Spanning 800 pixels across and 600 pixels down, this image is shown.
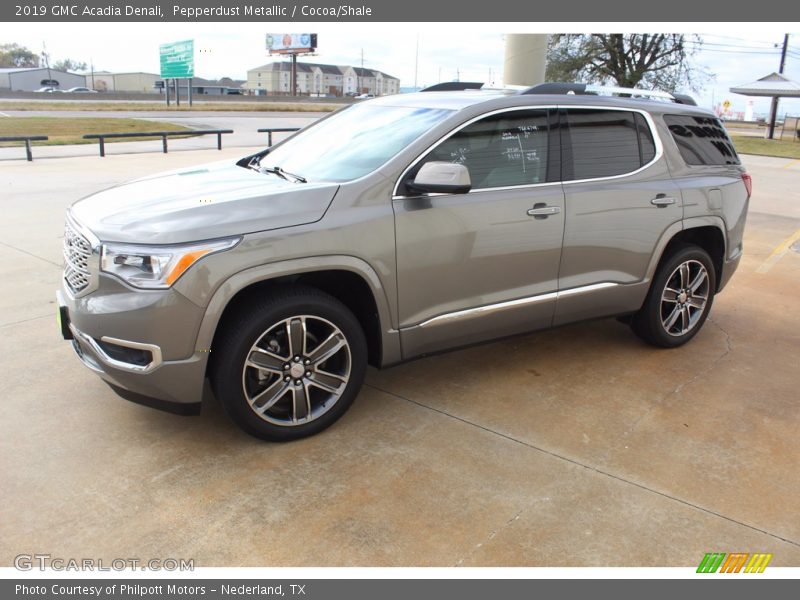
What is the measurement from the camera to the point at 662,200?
4.70 meters

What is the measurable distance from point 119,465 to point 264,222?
55.0 inches

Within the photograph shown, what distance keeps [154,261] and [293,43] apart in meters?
96.9

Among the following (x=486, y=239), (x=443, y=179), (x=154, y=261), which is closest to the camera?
(x=154, y=261)

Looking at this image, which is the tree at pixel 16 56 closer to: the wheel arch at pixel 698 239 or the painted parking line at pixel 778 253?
the painted parking line at pixel 778 253

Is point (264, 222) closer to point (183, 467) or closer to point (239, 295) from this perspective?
point (239, 295)

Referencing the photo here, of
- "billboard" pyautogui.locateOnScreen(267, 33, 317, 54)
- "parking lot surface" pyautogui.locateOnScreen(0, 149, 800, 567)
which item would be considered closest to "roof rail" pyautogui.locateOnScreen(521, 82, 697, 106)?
"parking lot surface" pyautogui.locateOnScreen(0, 149, 800, 567)

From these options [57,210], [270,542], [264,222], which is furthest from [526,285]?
[57,210]

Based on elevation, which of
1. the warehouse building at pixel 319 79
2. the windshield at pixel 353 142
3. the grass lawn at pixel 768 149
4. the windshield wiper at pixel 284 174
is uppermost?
the warehouse building at pixel 319 79

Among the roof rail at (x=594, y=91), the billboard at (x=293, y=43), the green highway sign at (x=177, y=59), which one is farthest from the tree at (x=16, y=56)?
the roof rail at (x=594, y=91)

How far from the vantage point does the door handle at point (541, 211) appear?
4.11m

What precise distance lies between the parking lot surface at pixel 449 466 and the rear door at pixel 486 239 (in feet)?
1.67

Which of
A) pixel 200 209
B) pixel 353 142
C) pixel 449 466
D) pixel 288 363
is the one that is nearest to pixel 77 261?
pixel 200 209

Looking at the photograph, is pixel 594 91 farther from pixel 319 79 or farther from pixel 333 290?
pixel 319 79

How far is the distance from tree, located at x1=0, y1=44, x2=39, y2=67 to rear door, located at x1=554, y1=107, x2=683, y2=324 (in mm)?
149867
